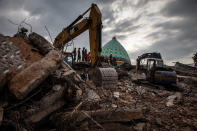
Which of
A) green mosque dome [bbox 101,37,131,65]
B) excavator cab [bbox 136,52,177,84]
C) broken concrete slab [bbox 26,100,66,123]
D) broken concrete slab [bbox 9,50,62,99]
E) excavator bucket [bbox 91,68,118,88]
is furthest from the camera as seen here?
green mosque dome [bbox 101,37,131,65]

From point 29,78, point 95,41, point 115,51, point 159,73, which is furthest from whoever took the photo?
point 115,51

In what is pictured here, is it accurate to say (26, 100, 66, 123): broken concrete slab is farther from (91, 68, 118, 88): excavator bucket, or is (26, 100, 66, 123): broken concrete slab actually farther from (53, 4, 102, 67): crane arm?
(53, 4, 102, 67): crane arm

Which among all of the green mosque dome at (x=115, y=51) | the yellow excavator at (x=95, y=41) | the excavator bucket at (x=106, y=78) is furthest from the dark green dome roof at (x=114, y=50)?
the excavator bucket at (x=106, y=78)

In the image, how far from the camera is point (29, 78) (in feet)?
4.57

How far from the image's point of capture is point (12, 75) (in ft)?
4.81

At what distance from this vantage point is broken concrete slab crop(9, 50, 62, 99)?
132 cm

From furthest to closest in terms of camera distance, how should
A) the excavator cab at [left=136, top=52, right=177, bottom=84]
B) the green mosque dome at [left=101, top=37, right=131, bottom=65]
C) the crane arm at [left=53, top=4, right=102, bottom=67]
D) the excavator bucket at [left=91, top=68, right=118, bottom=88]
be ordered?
1. the green mosque dome at [left=101, top=37, right=131, bottom=65]
2. the excavator cab at [left=136, top=52, right=177, bottom=84]
3. the crane arm at [left=53, top=4, right=102, bottom=67]
4. the excavator bucket at [left=91, top=68, right=118, bottom=88]

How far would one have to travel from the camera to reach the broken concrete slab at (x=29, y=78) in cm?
132

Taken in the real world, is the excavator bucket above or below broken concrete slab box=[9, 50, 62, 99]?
below

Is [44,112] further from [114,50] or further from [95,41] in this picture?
[114,50]

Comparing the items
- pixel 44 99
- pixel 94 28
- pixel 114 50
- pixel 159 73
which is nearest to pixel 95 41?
pixel 94 28

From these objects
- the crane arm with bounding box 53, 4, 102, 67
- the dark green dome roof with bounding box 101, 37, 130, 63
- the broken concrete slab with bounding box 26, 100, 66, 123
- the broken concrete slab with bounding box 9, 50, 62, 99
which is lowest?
the broken concrete slab with bounding box 26, 100, 66, 123

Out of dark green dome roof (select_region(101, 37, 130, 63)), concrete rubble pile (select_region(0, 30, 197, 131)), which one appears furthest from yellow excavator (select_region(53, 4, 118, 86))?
dark green dome roof (select_region(101, 37, 130, 63))

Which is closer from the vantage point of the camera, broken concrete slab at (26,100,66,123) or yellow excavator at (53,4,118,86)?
broken concrete slab at (26,100,66,123)
